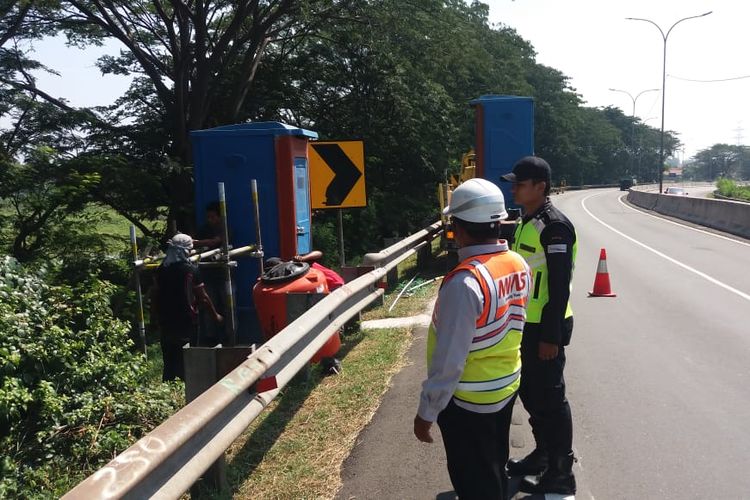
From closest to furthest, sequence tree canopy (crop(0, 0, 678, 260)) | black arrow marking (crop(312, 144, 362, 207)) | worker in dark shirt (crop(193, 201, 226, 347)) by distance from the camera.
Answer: worker in dark shirt (crop(193, 201, 226, 347))
black arrow marking (crop(312, 144, 362, 207))
tree canopy (crop(0, 0, 678, 260))

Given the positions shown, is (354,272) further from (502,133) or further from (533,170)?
(502,133)

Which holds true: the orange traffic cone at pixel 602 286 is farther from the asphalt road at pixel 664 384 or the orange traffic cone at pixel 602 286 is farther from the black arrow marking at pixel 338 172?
the black arrow marking at pixel 338 172

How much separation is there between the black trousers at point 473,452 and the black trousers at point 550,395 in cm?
103

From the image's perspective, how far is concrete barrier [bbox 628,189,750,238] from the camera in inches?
828

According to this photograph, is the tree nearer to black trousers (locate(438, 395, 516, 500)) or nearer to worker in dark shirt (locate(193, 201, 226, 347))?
worker in dark shirt (locate(193, 201, 226, 347))

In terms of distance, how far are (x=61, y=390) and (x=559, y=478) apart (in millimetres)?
3300

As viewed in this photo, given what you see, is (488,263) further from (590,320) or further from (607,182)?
(607,182)

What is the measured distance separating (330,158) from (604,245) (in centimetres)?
1188

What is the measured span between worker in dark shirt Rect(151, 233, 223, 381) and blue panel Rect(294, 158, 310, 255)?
6.50ft

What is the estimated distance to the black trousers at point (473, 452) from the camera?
291 cm

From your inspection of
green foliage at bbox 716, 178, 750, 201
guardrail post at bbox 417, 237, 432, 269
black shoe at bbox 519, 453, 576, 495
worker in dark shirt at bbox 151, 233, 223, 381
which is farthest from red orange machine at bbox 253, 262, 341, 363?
green foliage at bbox 716, 178, 750, 201

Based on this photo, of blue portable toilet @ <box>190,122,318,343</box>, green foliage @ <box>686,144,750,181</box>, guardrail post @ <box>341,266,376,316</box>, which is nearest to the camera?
guardrail post @ <box>341,266,376,316</box>

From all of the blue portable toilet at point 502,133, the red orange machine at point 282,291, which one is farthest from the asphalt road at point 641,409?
the blue portable toilet at point 502,133

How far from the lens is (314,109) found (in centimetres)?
2059
